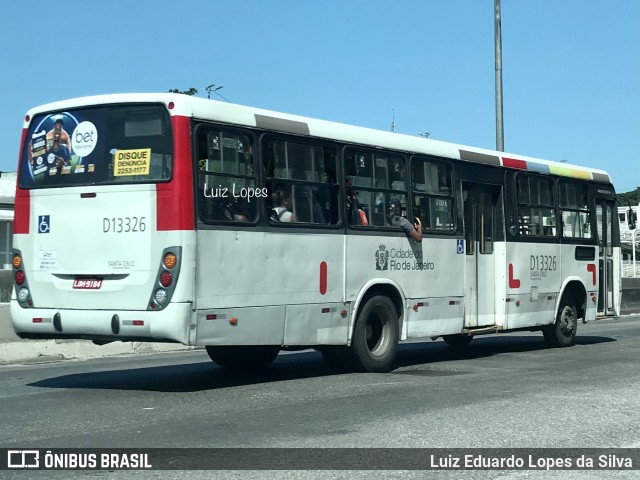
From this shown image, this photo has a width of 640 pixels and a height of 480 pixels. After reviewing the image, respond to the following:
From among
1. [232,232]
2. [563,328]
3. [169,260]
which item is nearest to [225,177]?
[232,232]

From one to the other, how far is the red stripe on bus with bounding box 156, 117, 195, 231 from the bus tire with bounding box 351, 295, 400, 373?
3.26 metres

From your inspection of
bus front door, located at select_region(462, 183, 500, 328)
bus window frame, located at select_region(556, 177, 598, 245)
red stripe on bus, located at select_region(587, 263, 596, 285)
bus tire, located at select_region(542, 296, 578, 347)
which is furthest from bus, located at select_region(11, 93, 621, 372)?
red stripe on bus, located at select_region(587, 263, 596, 285)

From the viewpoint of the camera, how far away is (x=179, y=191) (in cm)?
1048

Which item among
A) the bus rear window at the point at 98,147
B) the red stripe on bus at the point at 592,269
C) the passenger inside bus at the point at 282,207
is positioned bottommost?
the red stripe on bus at the point at 592,269

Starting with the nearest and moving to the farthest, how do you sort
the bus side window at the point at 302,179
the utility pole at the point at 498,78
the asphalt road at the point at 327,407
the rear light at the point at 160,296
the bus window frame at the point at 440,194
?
the asphalt road at the point at 327,407 < the rear light at the point at 160,296 < the bus side window at the point at 302,179 < the bus window frame at the point at 440,194 < the utility pole at the point at 498,78

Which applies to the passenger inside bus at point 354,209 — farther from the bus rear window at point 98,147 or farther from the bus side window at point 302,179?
the bus rear window at point 98,147

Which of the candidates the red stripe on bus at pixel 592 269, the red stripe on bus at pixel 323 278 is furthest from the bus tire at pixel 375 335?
the red stripe on bus at pixel 592 269

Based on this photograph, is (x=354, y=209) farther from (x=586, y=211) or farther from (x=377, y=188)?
(x=586, y=211)

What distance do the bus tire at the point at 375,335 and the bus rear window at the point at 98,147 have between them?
12.0 ft

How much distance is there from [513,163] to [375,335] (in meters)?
4.62

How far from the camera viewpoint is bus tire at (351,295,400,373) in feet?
42.1

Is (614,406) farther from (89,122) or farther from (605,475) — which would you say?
(89,122)

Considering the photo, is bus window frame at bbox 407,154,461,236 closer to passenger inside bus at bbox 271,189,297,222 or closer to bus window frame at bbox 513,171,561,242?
bus window frame at bbox 513,171,561,242

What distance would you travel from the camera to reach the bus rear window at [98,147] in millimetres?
10703
